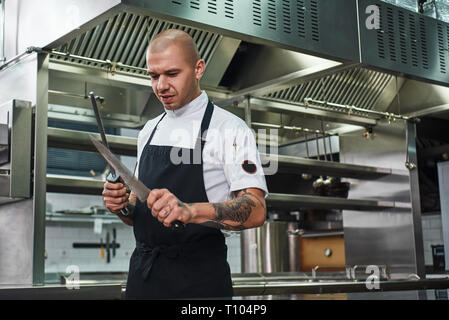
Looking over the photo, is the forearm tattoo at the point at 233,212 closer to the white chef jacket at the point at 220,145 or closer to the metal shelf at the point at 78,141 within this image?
the white chef jacket at the point at 220,145

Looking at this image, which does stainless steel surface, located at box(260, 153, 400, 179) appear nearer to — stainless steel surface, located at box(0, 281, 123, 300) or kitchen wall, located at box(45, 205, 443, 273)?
stainless steel surface, located at box(0, 281, 123, 300)

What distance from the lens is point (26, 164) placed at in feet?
9.82

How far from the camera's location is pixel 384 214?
16.0 ft

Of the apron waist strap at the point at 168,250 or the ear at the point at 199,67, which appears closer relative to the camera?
the apron waist strap at the point at 168,250

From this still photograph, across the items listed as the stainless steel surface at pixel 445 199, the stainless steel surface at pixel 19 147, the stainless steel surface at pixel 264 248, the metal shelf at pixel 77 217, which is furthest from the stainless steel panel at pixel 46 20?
the metal shelf at pixel 77 217

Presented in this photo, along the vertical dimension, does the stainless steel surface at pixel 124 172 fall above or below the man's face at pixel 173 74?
below

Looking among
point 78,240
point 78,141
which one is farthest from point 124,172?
point 78,240

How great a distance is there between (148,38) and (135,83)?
0.94 ft

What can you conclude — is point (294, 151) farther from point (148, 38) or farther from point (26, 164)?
point (26, 164)

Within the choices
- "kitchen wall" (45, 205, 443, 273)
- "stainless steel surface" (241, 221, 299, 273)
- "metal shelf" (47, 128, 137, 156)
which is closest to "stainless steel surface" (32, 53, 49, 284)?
"metal shelf" (47, 128, 137, 156)

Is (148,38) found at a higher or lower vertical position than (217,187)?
higher

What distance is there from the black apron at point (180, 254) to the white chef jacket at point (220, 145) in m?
0.03

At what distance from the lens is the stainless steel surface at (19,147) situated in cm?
294
